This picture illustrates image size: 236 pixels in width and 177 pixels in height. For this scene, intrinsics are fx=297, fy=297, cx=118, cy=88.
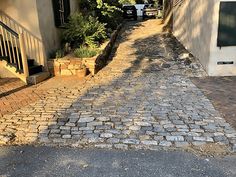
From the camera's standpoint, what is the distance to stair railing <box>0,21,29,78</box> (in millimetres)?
7641

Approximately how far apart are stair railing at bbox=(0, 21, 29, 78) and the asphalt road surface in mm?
3772

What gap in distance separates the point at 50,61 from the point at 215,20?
4.77m

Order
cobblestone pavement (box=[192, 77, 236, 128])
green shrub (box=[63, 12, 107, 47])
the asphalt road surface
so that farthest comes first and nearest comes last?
1. green shrub (box=[63, 12, 107, 47])
2. cobblestone pavement (box=[192, 77, 236, 128])
3. the asphalt road surface

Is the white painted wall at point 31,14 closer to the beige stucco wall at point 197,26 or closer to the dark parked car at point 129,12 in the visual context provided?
the beige stucco wall at point 197,26

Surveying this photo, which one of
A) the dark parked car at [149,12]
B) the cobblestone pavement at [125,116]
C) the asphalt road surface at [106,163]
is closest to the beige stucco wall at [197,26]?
the cobblestone pavement at [125,116]

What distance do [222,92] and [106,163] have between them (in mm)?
4058

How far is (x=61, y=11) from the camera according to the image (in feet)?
34.4

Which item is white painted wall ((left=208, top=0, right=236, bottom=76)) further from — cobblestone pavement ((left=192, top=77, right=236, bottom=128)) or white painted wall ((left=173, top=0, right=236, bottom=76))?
cobblestone pavement ((left=192, top=77, right=236, bottom=128))

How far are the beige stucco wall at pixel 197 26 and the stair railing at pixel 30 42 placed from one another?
4.77 meters

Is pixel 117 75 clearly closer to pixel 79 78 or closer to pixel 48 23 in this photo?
pixel 79 78

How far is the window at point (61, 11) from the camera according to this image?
9695 mm

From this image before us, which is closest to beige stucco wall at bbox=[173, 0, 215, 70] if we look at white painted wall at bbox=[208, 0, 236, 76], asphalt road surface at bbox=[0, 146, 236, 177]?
white painted wall at bbox=[208, 0, 236, 76]

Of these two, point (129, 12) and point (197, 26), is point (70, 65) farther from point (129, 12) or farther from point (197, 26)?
point (129, 12)

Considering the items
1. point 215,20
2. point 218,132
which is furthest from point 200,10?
point 218,132
